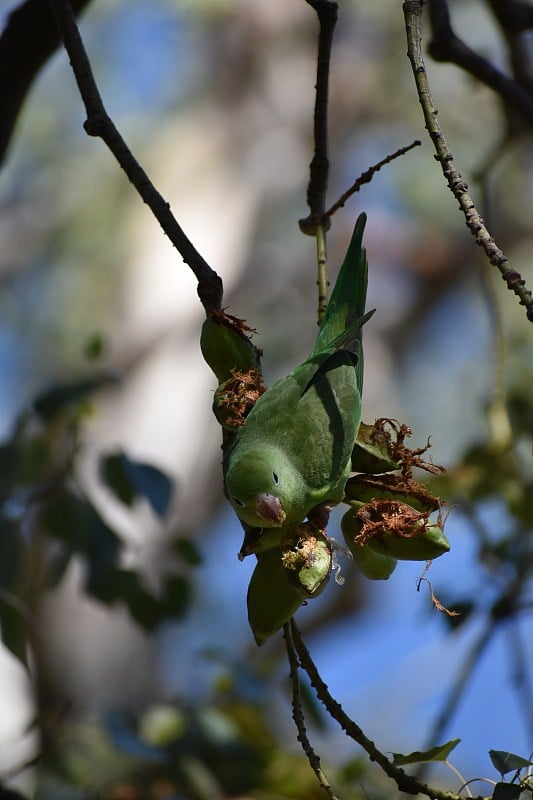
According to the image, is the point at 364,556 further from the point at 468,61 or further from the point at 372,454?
the point at 468,61

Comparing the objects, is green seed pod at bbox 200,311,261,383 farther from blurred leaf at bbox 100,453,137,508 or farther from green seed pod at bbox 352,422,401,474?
blurred leaf at bbox 100,453,137,508

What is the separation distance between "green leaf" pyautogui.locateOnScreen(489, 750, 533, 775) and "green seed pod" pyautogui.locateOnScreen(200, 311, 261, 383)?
0.42 meters

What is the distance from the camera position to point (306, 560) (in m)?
0.75

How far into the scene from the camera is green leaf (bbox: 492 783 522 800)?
2.37 feet

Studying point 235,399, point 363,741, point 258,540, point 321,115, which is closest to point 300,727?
point 363,741

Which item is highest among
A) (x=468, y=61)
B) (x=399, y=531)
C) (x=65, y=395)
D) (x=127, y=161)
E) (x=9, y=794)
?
(x=468, y=61)

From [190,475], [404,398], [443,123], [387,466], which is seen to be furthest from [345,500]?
[404,398]

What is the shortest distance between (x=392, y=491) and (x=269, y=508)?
158 millimetres

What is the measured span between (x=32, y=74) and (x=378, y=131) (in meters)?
4.49

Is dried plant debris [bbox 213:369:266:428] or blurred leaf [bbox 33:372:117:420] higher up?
blurred leaf [bbox 33:372:117:420]

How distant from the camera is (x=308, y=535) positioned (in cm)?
78

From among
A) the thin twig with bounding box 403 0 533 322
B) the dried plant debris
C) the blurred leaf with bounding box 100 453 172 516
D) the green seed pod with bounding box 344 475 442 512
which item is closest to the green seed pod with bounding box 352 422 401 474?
the green seed pod with bounding box 344 475 442 512

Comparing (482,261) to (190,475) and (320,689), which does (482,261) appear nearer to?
(320,689)

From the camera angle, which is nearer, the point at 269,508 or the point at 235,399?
the point at 269,508
